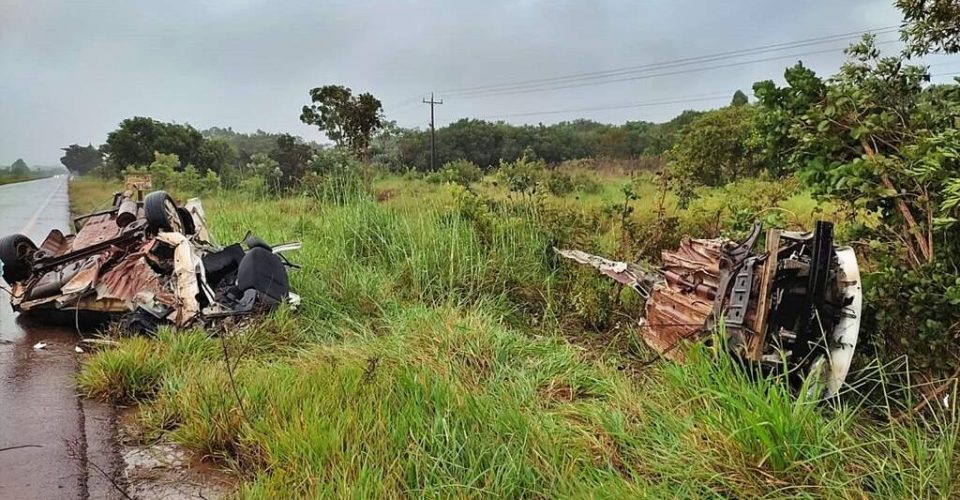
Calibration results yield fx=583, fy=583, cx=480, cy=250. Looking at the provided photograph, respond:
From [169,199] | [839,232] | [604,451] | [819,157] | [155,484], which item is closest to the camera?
[604,451]

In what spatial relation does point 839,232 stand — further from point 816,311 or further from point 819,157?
point 816,311

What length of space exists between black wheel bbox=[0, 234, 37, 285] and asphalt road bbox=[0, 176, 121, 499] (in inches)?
21.6

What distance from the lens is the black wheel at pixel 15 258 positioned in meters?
5.64

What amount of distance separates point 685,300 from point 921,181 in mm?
1455

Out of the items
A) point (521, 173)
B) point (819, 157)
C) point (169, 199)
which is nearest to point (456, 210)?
point (521, 173)

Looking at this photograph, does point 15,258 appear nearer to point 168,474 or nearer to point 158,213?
point 158,213

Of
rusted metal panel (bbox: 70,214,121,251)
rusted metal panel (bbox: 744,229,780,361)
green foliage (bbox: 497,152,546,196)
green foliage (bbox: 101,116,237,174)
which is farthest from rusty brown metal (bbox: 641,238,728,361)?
green foliage (bbox: 101,116,237,174)

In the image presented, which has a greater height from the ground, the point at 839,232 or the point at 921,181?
the point at 921,181

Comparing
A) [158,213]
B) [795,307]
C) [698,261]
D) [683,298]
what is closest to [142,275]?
[158,213]

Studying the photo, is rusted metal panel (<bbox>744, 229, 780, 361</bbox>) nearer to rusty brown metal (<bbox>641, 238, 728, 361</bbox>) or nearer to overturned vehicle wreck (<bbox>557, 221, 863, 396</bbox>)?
overturned vehicle wreck (<bbox>557, 221, 863, 396</bbox>)

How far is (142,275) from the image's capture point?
16.8 feet

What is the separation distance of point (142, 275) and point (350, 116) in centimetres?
904

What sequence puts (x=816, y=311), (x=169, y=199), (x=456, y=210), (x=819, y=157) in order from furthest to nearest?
(x=456, y=210) → (x=169, y=199) → (x=819, y=157) → (x=816, y=311)

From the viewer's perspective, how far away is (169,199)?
594 cm
